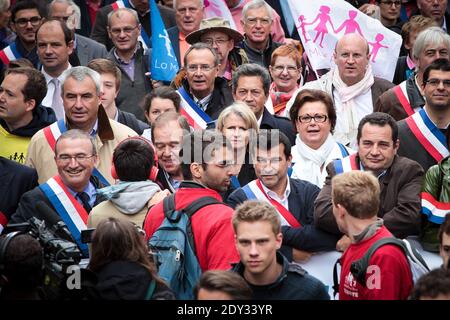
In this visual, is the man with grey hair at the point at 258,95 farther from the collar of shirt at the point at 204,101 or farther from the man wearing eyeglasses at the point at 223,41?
the man wearing eyeglasses at the point at 223,41

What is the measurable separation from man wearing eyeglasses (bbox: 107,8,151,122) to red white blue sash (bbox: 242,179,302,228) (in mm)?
3357

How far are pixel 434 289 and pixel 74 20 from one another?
736 cm

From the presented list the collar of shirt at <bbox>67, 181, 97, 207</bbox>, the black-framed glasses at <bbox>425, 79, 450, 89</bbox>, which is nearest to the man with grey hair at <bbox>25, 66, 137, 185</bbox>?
the collar of shirt at <bbox>67, 181, 97, 207</bbox>

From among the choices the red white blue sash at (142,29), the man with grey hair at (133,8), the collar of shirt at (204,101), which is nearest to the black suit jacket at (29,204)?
the collar of shirt at (204,101)

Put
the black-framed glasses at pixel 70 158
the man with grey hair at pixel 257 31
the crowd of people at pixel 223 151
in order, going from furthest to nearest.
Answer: the man with grey hair at pixel 257 31 < the black-framed glasses at pixel 70 158 < the crowd of people at pixel 223 151

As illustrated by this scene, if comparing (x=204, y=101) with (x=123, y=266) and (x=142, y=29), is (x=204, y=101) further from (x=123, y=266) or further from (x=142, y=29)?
(x=123, y=266)

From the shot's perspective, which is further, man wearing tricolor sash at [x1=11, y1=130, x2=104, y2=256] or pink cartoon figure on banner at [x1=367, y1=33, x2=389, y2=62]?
pink cartoon figure on banner at [x1=367, y1=33, x2=389, y2=62]

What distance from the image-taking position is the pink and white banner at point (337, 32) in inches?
460

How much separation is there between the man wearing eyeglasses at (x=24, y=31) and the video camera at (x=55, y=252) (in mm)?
4428

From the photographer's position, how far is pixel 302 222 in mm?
8383

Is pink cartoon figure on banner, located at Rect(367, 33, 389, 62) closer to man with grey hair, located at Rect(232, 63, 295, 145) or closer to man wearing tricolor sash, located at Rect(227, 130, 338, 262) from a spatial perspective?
man with grey hair, located at Rect(232, 63, 295, 145)

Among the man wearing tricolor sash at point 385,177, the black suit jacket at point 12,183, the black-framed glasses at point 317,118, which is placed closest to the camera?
the man wearing tricolor sash at point 385,177

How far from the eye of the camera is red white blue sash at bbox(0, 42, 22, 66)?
39.5 ft

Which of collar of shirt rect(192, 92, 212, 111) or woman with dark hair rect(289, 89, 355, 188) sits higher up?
collar of shirt rect(192, 92, 212, 111)
